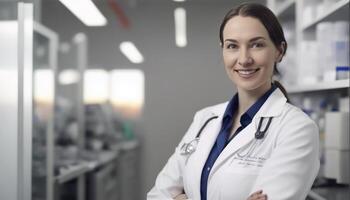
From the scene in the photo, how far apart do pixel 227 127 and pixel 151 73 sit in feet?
1.15

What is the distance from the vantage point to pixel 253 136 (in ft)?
3.95

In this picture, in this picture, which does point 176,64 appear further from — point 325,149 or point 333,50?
point 325,149

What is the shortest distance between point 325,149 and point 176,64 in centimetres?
84

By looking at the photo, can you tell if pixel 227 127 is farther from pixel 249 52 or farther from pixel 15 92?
pixel 15 92

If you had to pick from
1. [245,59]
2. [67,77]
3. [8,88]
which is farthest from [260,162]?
[67,77]

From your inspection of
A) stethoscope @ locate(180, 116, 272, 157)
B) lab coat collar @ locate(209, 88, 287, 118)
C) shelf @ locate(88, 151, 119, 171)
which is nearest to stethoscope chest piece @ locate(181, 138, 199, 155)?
stethoscope @ locate(180, 116, 272, 157)

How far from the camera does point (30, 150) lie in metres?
1.26

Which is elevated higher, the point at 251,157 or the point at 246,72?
the point at 246,72

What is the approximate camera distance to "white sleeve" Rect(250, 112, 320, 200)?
3.58ft

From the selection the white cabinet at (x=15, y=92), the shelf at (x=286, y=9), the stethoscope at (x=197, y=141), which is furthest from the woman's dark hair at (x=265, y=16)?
the shelf at (x=286, y=9)

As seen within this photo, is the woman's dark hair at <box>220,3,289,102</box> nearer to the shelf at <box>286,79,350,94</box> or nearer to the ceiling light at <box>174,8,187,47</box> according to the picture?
the ceiling light at <box>174,8,187,47</box>

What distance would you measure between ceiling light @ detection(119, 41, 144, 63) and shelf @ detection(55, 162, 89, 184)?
0.87m

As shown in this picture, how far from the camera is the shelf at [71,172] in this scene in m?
2.27

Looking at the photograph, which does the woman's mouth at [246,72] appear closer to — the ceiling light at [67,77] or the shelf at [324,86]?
the shelf at [324,86]
